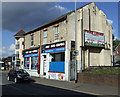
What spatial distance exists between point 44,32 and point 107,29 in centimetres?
933

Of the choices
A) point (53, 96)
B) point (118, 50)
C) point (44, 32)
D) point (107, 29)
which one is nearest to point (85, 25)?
point (107, 29)

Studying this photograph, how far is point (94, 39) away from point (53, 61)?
6.29 meters

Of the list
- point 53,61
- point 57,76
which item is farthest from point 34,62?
point 57,76

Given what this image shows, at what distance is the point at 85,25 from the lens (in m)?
19.9

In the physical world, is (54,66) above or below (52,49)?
below

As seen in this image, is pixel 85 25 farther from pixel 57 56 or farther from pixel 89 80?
pixel 89 80

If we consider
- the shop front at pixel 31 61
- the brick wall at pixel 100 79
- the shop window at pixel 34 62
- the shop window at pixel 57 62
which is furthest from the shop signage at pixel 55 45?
the brick wall at pixel 100 79

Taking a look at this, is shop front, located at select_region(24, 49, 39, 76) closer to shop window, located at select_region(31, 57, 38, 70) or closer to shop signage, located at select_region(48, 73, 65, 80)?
shop window, located at select_region(31, 57, 38, 70)

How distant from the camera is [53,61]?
21.3 meters

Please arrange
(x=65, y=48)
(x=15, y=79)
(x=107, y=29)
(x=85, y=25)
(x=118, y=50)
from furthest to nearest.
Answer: (x=118, y=50), (x=107, y=29), (x=85, y=25), (x=65, y=48), (x=15, y=79)

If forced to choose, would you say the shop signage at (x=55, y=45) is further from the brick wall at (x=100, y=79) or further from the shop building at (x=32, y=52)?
the brick wall at (x=100, y=79)

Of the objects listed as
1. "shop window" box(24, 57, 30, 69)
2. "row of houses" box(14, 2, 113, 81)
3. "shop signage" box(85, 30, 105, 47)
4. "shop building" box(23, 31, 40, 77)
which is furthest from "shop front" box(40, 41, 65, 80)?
"shop window" box(24, 57, 30, 69)

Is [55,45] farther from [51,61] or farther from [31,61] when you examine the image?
[31,61]

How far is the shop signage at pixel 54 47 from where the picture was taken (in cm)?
1898
